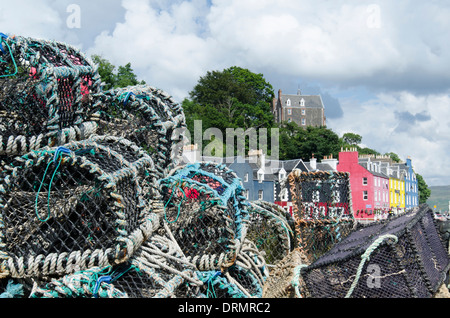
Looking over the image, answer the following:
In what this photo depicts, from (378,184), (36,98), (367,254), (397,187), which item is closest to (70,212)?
(36,98)

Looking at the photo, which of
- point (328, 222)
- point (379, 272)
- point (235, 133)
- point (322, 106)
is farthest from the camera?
point (322, 106)

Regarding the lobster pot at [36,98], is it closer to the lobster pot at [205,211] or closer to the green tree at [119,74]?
the lobster pot at [205,211]

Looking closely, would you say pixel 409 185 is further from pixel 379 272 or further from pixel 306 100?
pixel 379 272

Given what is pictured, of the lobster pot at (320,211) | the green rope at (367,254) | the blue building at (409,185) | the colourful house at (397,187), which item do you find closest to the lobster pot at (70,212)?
the green rope at (367,254)

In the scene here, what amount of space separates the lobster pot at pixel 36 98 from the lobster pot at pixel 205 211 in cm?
77

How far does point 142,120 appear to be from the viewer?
3.57 meters

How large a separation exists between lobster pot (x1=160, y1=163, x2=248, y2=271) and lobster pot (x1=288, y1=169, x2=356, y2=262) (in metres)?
1.43

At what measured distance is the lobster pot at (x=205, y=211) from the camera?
9.75ft

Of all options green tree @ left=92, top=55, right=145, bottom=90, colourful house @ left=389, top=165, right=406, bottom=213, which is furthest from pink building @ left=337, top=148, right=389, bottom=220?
green tree @ left=92, top=55, right=145, bottom=90

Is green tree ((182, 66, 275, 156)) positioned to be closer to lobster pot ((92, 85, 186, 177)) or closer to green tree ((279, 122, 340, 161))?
green tree ((279, 122, 340, 161))

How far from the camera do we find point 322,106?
218 feet
